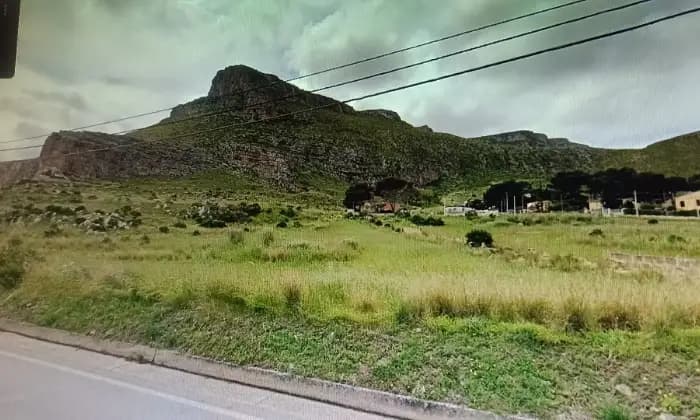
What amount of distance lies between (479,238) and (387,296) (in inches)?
45.8

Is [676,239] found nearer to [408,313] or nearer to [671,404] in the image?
[671,404]

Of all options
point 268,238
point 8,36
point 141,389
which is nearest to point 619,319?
point 141,389

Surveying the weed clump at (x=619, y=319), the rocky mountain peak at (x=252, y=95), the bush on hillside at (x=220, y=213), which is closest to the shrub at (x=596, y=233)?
the weed clump at (x=619, y=319)

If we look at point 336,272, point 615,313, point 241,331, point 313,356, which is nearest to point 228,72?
point 336,272

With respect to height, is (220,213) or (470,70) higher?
(470,70)

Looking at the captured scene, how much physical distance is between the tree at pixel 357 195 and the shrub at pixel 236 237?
147 cm

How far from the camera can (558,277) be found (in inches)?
179

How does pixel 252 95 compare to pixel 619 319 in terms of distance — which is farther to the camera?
pixel 252 95

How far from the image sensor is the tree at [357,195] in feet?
19.8

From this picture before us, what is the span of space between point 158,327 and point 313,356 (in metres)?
1.97

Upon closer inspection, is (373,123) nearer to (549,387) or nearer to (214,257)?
(214,257)

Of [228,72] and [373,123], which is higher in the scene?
[228,72]

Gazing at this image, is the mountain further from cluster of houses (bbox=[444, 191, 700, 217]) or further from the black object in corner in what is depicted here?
the black object in corner

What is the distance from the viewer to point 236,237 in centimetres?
655
